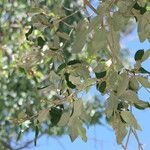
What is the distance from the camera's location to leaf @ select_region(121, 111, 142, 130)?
A: 54.2 inches

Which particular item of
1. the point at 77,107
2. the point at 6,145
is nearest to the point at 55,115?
the point at 77,107

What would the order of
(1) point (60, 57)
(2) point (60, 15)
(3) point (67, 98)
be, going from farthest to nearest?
(2) point (60, 15) → (1) point (60, 57) → (3) point (67, 98)

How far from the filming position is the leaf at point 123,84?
1344 millimetres

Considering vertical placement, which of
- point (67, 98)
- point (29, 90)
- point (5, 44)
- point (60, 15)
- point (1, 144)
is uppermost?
point (60, 15)

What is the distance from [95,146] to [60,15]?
137 cm

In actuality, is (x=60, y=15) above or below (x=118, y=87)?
above

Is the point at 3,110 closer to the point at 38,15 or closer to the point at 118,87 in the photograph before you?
the point at 38,15

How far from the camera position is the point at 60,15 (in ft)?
5.99

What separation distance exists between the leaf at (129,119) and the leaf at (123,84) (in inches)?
3.0

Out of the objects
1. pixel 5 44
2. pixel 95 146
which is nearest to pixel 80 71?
pixel 95 146

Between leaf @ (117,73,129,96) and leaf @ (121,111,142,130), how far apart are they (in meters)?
0.08

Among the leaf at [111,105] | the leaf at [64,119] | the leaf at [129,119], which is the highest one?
the leaf at [111,105]

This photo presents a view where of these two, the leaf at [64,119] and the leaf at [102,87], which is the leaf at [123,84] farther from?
the leaf at [64,119]

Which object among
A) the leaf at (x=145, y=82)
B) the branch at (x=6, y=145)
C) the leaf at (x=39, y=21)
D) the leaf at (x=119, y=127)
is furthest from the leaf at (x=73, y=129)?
the branch at (x=6, y=145)
